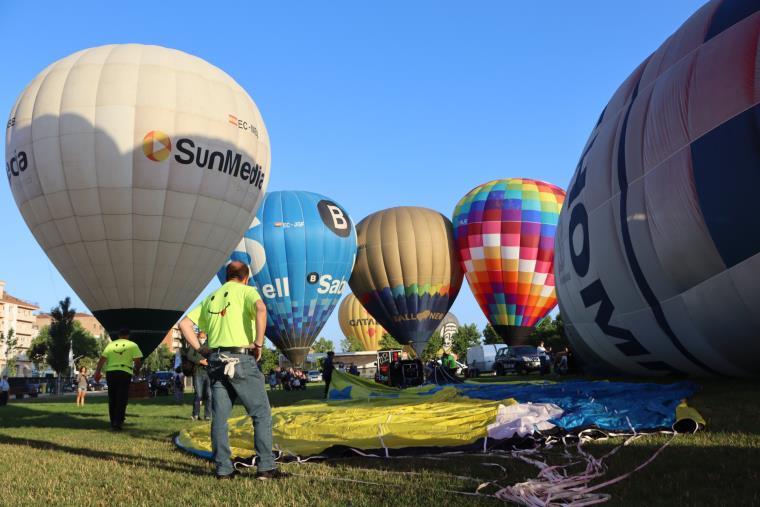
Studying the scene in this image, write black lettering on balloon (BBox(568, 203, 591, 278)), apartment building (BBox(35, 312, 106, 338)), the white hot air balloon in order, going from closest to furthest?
black lettering on balloon (BBox(568, 203, 591, 278)) → the white hot air balloon → apartment building (BBox(35, 312, 106, 338))

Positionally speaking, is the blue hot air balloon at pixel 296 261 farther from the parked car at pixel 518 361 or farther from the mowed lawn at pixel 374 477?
the mowed lawn at pixel 374 477

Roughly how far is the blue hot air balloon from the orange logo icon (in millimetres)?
11614

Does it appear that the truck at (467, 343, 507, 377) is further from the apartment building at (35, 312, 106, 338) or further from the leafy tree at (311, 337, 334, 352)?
the apartment building at (35, 312, 106, 338)

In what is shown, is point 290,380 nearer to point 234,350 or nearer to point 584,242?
point 584,242

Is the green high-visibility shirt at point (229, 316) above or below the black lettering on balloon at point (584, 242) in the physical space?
below

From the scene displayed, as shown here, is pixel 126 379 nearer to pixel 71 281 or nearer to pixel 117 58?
pixel 71 281

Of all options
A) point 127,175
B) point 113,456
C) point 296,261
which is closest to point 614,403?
point 113,456

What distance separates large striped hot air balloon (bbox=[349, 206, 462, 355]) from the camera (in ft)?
117

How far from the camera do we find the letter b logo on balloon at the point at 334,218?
1240 inches

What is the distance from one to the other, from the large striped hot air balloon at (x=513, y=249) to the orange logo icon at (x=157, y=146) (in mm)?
18410

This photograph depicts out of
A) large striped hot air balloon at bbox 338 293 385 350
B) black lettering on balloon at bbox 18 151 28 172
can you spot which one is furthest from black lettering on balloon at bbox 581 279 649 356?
large striped hot air balloon at bbox 338 293 385 350

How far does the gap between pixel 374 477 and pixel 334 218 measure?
27.5 meters

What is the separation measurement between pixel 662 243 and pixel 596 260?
1763 mm

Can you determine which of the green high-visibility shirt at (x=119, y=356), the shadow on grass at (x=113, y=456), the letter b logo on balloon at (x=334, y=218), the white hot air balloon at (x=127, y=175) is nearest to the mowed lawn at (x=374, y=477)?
the shadow on grass at (x=113, y=456)
